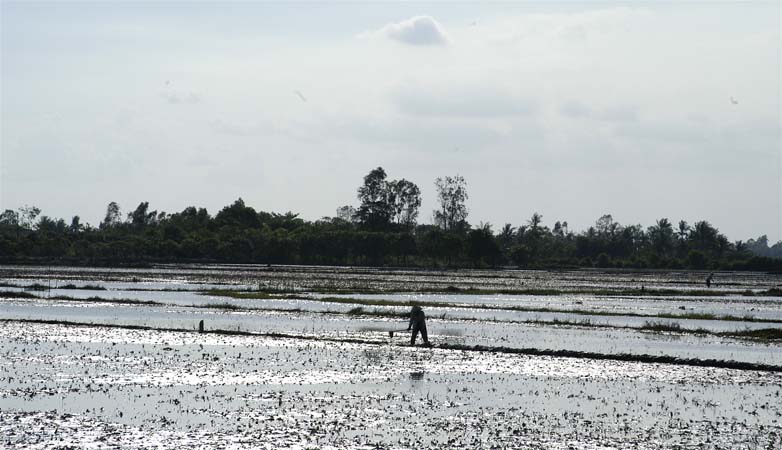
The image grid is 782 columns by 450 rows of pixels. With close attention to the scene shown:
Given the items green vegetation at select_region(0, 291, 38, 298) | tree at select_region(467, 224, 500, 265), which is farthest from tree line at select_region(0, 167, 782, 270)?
green vegetation at select_region(0, 291, 38, 298)

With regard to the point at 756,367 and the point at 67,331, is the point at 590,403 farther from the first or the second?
the point at 67,331

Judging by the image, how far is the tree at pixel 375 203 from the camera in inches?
6969

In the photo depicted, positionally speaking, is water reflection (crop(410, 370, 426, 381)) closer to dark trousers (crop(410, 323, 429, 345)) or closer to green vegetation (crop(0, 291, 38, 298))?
dark trousers (crop(410, 323, 429, 345))

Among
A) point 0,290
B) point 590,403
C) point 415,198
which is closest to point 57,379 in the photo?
point 590,403

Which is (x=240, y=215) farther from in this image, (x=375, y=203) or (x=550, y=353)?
(x=550, y=353)

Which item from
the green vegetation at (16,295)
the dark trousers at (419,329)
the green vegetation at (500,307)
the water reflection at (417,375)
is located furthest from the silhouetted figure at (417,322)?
the green vegetation at (16,295)

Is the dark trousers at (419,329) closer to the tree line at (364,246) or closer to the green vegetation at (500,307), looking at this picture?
the green vegetation at (500,307)

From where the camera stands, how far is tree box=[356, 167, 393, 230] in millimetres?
177000

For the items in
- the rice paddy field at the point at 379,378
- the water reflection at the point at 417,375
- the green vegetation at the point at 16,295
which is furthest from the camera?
the green vegetation at the point at 16,295

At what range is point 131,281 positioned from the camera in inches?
3063

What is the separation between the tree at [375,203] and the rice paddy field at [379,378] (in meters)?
125

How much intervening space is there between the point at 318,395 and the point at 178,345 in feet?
37.1

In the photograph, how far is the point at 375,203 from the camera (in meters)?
178

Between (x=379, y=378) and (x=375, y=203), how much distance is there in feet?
501
